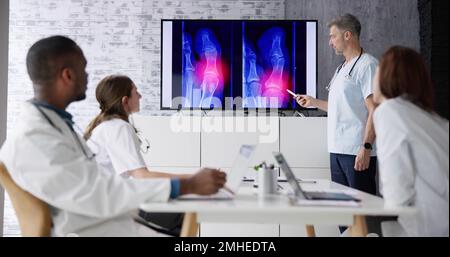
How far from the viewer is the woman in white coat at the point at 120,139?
2.43 meters

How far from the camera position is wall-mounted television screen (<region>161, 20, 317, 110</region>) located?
4195 mm

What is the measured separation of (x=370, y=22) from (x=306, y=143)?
120 cm

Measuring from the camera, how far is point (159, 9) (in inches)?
186

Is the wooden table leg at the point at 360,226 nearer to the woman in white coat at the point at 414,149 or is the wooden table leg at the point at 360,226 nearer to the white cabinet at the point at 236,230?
the woman in white coat at the point at 414,149

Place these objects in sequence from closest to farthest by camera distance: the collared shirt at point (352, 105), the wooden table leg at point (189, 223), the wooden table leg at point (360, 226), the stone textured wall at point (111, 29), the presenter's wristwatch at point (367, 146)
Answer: the wooden table leg at point (189, 223), the wooden table leg at point (360, 226), the presenter's wristwatch at point (367, 146), the collared shirt at point (352, 105), the stone textured wall at point (111, 29)

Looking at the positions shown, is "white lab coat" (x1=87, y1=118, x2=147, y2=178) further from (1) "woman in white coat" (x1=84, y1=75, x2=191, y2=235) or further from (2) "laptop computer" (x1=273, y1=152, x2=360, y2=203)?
(2) "laptop computer" (x1=273, y1=152, x2=360, y2=203)

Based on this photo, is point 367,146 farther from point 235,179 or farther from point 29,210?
point 29,210

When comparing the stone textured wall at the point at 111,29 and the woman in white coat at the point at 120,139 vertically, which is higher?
the stone textured wall at the point at 111,29

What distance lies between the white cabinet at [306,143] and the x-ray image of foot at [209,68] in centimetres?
65

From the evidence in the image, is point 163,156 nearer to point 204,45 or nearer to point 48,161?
point 204,45

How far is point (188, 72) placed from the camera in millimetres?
4219

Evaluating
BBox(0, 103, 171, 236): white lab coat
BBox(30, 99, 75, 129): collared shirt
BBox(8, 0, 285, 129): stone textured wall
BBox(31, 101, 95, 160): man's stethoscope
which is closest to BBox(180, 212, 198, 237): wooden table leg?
BBox(0, 103, 171, 236): white lab coat

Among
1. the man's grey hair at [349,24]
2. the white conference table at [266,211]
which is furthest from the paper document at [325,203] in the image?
the man's grey hair at [349,24]

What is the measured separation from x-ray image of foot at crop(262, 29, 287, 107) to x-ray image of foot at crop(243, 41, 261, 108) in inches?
2.9
